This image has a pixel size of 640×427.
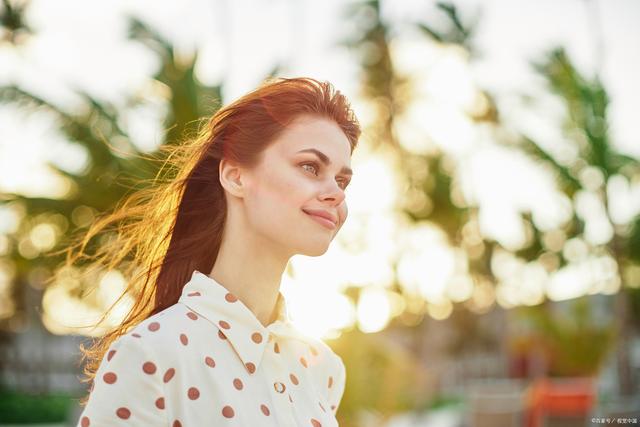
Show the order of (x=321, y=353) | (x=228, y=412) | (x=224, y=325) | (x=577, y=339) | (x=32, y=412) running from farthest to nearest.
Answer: (x=577, y=339), (x=32, y=412), (x=321, y=353), (x=224, y=325), (x=228, y=412)

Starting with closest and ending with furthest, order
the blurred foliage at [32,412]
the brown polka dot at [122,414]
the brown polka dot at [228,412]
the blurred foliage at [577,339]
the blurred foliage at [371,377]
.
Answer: the brown polka dot at [122,414] → the brown polka dot at [228,412] → the blurred foliage at [371,377] → the blurred foliage at [32,412] → the blurred foliage at [577,339]

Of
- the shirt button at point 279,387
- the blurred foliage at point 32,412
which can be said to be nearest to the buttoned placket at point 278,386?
the shirt button at point 279,387

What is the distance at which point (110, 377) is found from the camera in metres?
1.14

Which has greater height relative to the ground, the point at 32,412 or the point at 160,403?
the point at 160,403

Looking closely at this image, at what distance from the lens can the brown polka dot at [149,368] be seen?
116cm

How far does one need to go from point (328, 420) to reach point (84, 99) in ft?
32.2

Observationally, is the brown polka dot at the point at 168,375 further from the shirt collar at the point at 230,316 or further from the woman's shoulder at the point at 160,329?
the shirt collar at the point at 230,316

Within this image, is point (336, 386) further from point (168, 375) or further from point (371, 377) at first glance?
point (371, 377)

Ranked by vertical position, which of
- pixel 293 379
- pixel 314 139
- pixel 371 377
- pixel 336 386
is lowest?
pixel 371 377

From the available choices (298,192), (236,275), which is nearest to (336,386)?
(236,275)

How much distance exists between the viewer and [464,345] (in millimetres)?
28406

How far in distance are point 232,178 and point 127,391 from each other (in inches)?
19.9

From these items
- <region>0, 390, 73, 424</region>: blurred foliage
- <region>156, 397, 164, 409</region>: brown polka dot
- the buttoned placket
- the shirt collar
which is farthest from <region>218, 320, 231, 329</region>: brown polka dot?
<region>0, 390, 73, 424</region>: blurred foliage

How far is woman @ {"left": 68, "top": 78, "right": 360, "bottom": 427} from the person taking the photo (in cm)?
119
